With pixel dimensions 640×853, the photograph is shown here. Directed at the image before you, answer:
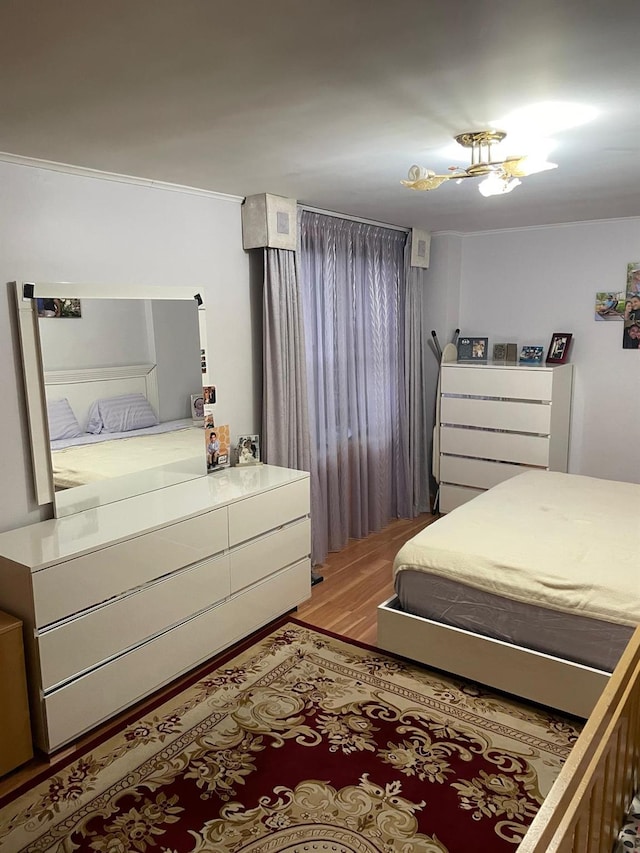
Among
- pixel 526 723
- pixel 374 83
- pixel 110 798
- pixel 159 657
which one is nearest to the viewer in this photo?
pixel 374 83

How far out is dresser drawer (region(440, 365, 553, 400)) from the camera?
459cm

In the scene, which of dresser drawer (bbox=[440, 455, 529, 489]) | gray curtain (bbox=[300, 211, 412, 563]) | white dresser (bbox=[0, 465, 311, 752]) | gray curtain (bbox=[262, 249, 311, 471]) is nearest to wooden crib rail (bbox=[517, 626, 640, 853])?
white dresser (bbox=[0, 465, 311, 752])

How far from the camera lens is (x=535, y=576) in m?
2.60

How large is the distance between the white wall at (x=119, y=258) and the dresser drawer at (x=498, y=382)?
1844mm

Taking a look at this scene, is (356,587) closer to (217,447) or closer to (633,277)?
(217,447)

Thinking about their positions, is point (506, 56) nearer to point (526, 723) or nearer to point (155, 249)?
point (155, 249)

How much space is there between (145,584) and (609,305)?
3.89 meters

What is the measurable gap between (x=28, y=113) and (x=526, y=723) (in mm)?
2921

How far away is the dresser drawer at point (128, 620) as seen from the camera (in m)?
2.38

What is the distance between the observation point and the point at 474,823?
2.06 m

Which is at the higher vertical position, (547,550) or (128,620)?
(547,550)

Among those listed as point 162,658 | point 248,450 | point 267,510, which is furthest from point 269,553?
point 162,658

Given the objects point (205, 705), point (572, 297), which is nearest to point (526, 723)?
point (205, 705)

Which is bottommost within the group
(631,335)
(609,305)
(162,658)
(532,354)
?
(162,658)
